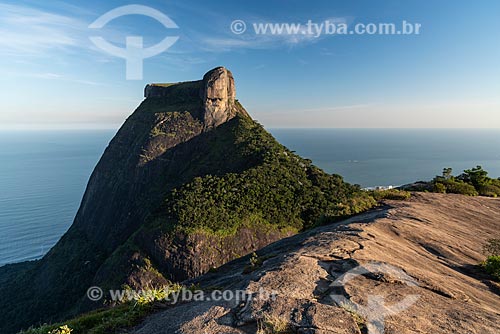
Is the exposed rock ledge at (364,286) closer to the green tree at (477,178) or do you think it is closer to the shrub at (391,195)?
the shrub at (391,195)

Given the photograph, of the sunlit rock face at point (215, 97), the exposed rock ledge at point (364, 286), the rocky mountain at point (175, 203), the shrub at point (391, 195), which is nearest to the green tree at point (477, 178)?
the shrub at point (391, 195)

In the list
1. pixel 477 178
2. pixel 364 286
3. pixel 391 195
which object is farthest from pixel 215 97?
pixel 364 286

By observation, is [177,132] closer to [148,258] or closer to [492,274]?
[148,258]

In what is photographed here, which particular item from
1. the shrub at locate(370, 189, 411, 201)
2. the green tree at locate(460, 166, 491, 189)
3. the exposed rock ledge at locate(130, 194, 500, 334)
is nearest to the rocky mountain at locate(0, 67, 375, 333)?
the green tree at locate(460, 166, 491, 189)

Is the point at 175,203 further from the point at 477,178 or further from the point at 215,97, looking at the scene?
the point at 477,178

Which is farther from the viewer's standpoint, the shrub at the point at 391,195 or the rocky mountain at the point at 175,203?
the rocky mountain at the point at 175,203

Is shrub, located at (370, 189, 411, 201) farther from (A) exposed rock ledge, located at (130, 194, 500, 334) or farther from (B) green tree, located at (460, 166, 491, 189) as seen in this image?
(B) green tree, located at (460, 166, 491, 189)
